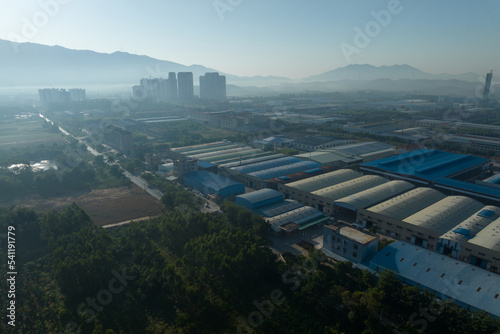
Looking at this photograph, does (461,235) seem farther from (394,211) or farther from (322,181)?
(322,181)

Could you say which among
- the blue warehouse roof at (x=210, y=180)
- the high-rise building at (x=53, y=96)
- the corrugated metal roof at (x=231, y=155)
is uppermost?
the high-rise building at (x=53, y=96)

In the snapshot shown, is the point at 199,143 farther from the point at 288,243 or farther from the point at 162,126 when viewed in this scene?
the point at 288,243

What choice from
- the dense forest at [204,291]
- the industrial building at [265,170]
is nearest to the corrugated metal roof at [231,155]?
the industrial building at [265,170]

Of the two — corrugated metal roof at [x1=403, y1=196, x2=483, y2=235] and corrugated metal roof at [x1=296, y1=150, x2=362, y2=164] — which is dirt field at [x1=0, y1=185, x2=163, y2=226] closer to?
corrugated metal roof at [x1=296, y1=150, x2=362, y2=164]

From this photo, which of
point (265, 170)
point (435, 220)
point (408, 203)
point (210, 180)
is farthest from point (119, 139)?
point (435, 220)

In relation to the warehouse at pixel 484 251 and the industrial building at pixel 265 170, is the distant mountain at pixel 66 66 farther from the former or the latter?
the warehouse at pixel 484 251

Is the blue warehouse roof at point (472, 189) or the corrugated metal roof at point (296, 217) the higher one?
the blue warehouse roof at point (472, 189)

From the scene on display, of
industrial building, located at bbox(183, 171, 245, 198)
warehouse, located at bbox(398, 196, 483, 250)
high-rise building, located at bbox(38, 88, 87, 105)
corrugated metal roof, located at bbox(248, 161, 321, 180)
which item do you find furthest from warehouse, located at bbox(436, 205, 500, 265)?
high-rise building, located at bbox(38, 88, 87, 105)
